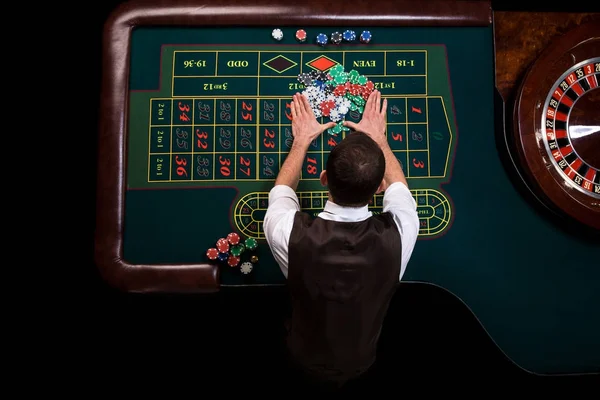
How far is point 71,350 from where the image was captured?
2334 mm

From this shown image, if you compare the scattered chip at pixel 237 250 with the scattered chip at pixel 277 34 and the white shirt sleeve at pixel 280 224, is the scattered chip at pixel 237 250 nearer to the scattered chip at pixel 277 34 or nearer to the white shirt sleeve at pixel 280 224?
the white shirt sleeve at pixel 280 224

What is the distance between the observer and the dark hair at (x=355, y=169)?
1.32 m

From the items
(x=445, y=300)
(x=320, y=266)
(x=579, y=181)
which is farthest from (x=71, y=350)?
(x=579, y=181)

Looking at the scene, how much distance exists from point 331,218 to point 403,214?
Result: 310 mm

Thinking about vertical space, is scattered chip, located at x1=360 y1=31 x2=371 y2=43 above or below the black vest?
above

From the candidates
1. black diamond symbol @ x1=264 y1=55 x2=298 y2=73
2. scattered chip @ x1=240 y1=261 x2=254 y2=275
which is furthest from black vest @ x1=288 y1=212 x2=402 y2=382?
black diamond symbol @ x1=264 y1=55 x2=298 y2=73

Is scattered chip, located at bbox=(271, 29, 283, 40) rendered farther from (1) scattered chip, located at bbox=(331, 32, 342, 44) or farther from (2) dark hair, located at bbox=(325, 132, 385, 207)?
(2) dark hair, located at bbox=(325, 132, 385, 207)

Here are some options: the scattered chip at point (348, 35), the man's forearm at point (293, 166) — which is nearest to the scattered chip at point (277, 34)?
the scattered chip at point (348, 35)

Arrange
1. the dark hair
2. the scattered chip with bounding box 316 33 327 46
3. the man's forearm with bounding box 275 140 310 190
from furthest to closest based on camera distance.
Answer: the scattered chip with bounding box 316 33 327 46 < the man's forearm with bounding box 275 140 310 190 < the dark hair

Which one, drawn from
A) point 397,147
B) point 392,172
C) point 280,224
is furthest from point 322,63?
point 280,224

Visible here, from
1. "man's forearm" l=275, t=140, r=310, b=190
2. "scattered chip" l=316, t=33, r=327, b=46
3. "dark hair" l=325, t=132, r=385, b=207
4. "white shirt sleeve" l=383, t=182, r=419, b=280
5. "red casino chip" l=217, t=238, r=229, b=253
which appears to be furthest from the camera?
"scattered chip" l=316, t=33, r=327, b=46

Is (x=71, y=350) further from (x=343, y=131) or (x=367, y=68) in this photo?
(x=367, y=68)

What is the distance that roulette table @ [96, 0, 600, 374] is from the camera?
1859 mm

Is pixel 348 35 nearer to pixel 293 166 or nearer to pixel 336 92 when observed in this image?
pixel 336 92
